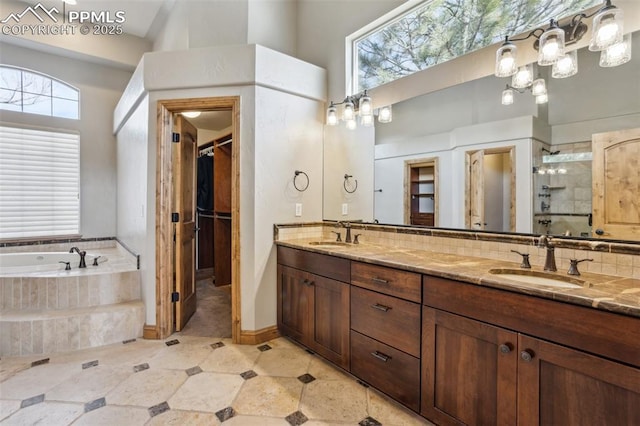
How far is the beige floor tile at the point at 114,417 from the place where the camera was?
1721 millimetres

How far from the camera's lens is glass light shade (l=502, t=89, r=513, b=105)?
6.48ft

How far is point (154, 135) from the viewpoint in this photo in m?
2.79

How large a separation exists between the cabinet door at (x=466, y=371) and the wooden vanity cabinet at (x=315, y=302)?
657 mm

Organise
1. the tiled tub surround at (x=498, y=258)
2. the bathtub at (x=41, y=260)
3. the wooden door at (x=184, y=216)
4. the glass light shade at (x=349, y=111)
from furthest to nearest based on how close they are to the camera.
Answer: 1. the bathtub at (x=41, y=260)
2. the wooden door at (x=184, y=216)
3. the glass light shade at (x=349, y=111)
4. the tiled tub surround at (x=498, y=258)

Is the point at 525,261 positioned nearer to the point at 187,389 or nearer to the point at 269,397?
the point at 269,397

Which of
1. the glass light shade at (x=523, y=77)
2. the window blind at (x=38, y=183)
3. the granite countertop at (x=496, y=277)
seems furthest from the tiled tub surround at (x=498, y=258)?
the window blind at (x=38, y=183)

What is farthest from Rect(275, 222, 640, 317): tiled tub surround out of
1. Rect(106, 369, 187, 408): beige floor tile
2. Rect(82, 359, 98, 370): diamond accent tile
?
Rect(82, 359, 98, 370): diamond accent tile

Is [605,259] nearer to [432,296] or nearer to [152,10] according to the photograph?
[432,296]

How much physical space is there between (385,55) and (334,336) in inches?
97.3

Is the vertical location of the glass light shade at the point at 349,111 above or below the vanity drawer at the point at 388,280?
above

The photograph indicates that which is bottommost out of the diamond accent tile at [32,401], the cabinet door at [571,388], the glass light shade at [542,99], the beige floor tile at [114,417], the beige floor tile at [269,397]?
the beige floor tile at [269,397]

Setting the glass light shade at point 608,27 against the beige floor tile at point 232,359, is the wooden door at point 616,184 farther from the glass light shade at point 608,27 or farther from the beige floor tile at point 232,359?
the beige floor tile at point 232,359

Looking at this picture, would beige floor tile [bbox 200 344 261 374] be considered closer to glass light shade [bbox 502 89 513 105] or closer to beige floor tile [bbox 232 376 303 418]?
beige floor tile [bbox 232 376 303 418]

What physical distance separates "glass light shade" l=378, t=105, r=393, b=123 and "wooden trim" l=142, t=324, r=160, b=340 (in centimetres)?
281
